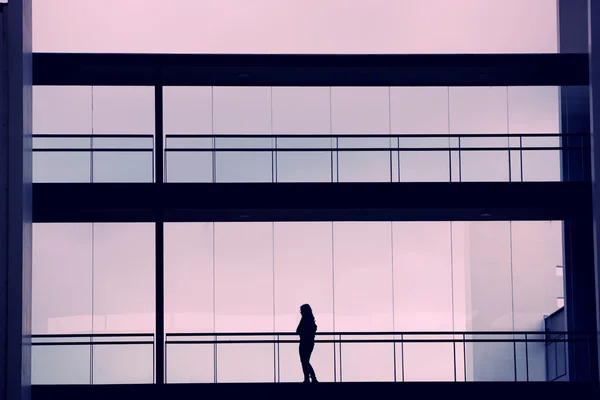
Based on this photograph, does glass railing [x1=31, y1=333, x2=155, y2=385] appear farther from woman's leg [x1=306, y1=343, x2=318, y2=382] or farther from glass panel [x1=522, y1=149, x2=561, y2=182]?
glass panel [x1=522, y1=149, x2=561, y2=182]

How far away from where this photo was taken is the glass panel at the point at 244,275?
27750 millimetres

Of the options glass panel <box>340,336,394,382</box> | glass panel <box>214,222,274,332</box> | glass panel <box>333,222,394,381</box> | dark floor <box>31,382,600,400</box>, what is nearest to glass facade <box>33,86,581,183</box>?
glass panel <box>333,222,394,381</box>

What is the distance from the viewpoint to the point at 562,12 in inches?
1110

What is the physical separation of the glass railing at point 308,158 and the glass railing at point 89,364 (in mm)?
3568

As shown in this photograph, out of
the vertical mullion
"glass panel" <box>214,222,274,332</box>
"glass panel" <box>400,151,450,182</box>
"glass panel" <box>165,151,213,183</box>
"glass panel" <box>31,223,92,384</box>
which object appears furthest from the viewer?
"glass panel" <box>214,222,274,332</box>

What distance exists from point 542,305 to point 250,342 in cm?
735

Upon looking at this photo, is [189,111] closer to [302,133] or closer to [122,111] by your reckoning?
[122,111]

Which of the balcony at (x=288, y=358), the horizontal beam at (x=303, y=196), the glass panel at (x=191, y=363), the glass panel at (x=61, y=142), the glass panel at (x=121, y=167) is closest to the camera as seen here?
the horizontal beam at (x=303, y=196)

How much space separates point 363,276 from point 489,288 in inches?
110

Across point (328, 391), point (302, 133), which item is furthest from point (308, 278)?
point (328, 391)

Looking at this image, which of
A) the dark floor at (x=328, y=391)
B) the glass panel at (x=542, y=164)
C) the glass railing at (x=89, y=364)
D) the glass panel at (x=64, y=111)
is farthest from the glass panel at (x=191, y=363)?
the glass panel at (x=542, y=164)

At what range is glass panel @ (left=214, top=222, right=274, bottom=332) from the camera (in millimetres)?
27750

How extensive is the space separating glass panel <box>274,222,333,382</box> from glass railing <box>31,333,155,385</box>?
447 centimetres

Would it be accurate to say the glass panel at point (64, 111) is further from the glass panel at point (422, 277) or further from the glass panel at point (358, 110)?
the glass panel at point (422, 277)
